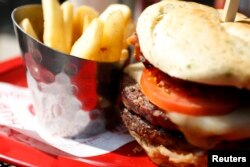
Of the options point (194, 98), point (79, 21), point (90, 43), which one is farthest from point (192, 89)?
point (79, 21)

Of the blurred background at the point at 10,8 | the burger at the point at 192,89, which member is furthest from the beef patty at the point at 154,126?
the blurred background at the point at 10,8

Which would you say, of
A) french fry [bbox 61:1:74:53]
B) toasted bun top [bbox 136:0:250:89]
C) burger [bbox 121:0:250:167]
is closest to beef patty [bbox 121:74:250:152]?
burger [bbox 121:0:250:167]

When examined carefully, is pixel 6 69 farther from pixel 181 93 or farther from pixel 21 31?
pixel 181 93

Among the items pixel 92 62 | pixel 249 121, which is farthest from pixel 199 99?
pixel 92 62

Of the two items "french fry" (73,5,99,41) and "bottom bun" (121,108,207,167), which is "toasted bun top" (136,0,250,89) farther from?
"french fry" (73,5,99,41)

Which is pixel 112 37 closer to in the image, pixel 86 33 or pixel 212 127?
pixel 86 33
